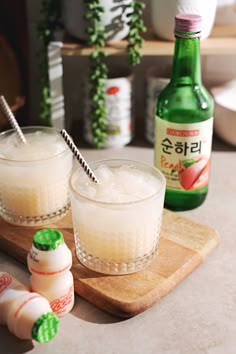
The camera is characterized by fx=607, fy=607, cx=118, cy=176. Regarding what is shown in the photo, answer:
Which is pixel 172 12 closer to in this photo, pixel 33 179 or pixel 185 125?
pixel 185 125

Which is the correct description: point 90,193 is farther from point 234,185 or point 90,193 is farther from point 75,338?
point 234,185

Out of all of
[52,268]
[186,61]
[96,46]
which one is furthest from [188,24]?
[52,268]

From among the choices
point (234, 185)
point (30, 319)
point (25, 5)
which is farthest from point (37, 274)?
point (25, 5)

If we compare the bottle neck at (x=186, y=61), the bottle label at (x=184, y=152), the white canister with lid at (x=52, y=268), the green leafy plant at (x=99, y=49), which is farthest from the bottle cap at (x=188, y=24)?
the white canister with lid at (x=52, y=268)

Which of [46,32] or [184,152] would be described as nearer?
[184,152]

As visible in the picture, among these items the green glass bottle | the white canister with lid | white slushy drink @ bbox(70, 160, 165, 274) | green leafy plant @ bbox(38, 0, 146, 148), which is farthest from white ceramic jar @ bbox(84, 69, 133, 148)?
the white canister with lid

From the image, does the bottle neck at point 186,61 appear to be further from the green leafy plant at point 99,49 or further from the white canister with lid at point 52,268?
the white canister with lid at point 52,268

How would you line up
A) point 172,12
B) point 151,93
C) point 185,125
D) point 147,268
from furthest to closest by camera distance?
1. point 151,93
2. point 172,12
3. point 185,125
4. point 147,268
